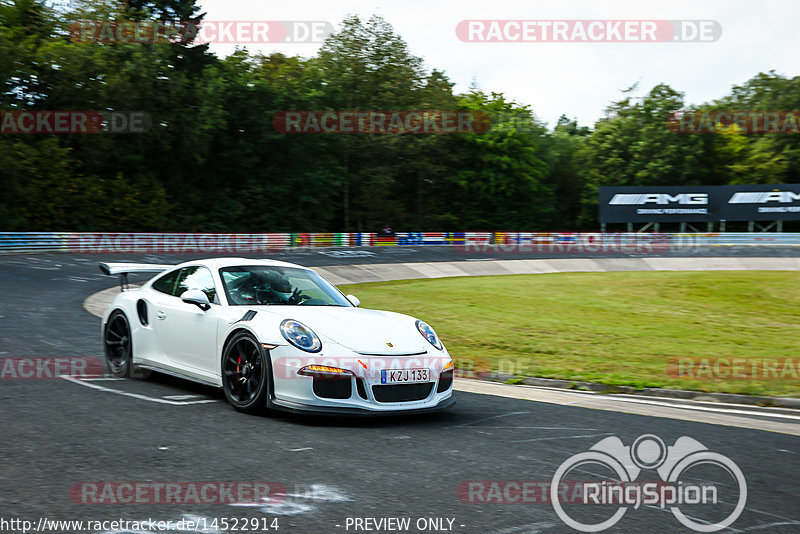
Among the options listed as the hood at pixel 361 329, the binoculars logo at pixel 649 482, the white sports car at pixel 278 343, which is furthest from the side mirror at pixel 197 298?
the binoculars logo at pixel 649 482

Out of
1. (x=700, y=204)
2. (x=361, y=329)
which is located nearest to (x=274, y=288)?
(x=361, y=329)

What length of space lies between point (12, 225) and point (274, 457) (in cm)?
3923

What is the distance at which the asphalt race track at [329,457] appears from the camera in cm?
402

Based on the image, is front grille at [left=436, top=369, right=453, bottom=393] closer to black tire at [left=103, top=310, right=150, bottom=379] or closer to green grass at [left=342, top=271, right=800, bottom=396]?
green grass at [left=342, top=271, right=800, bottom=396]

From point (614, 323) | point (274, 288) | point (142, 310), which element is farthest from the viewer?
point (614, 323)

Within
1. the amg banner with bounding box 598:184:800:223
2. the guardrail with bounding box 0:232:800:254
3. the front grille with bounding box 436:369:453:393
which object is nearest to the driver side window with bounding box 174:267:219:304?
the front grille with bounding box 436:369:453:393

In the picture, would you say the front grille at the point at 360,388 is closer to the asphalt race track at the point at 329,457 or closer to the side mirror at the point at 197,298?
the asphalt race track at the point at 329,457

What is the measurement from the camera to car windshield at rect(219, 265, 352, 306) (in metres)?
7.25

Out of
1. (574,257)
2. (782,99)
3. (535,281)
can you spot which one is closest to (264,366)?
(535,281)

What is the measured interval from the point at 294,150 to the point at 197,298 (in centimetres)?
4798

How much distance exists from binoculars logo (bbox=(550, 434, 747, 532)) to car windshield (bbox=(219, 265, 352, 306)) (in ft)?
10.2

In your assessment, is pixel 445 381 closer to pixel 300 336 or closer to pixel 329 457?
pixel 300 336

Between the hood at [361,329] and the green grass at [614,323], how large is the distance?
3.02 meters

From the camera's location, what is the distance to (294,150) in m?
53.9
